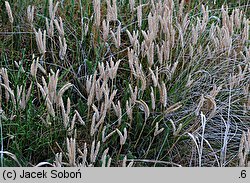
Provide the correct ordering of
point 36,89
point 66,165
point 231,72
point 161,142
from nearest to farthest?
point 66,165 < point 161,142 < point 36,89 < point 231,72

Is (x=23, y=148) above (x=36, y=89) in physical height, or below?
below

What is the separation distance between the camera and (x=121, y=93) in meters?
2.17

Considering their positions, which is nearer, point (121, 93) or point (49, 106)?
point (49, 106)

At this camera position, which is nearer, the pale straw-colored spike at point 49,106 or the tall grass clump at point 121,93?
the pale straw-colored spike at point 49,106

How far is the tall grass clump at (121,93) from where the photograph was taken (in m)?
1.80

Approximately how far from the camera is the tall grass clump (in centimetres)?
180

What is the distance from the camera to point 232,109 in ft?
7.30

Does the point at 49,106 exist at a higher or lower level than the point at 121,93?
higher

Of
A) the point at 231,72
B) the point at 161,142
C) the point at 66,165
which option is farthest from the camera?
the point at 231,72

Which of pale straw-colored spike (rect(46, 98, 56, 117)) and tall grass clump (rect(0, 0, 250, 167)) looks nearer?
pale straw-colored spike (rect(46, 98, 56, 117))

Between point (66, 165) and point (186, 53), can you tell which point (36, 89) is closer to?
point (66, 165)

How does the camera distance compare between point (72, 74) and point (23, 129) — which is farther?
point (72, 74)

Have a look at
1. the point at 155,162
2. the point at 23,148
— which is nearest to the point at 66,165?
the point at 23,148

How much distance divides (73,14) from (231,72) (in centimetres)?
80
